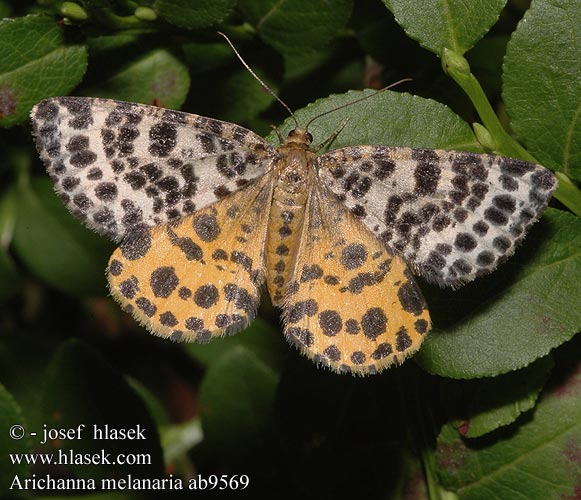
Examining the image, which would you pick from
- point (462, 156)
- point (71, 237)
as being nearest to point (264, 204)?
point (462, 156)

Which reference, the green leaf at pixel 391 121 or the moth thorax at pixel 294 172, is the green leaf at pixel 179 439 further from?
the green leaf at pixel 391 121

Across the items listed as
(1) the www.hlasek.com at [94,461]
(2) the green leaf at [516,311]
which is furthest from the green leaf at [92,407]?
(2) the green leaf at [516,311]

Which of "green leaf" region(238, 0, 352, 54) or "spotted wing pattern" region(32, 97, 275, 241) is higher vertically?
"green leaf" region(238, 0, 352, 54)

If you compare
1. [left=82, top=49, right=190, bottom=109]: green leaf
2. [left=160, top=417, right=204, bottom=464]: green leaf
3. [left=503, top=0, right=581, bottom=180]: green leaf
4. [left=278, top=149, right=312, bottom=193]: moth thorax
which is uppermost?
[left=503, top=0, right=581, bottom=180]: green leaf

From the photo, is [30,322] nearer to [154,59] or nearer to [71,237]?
[71,237]

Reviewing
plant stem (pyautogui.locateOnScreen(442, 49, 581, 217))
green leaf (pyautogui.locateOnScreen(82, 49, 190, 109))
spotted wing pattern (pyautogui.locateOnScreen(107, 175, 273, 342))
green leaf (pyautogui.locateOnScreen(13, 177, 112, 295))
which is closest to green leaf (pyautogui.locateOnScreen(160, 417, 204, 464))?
green leaf (pyautogui.locateOnScreen(13, 177, 112, 295))

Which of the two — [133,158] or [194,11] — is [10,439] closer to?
[133,158]

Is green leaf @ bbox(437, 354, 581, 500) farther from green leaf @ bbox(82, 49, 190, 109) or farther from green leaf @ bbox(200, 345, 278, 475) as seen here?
green leaf @ bbox(82, 49, 190, 109)
